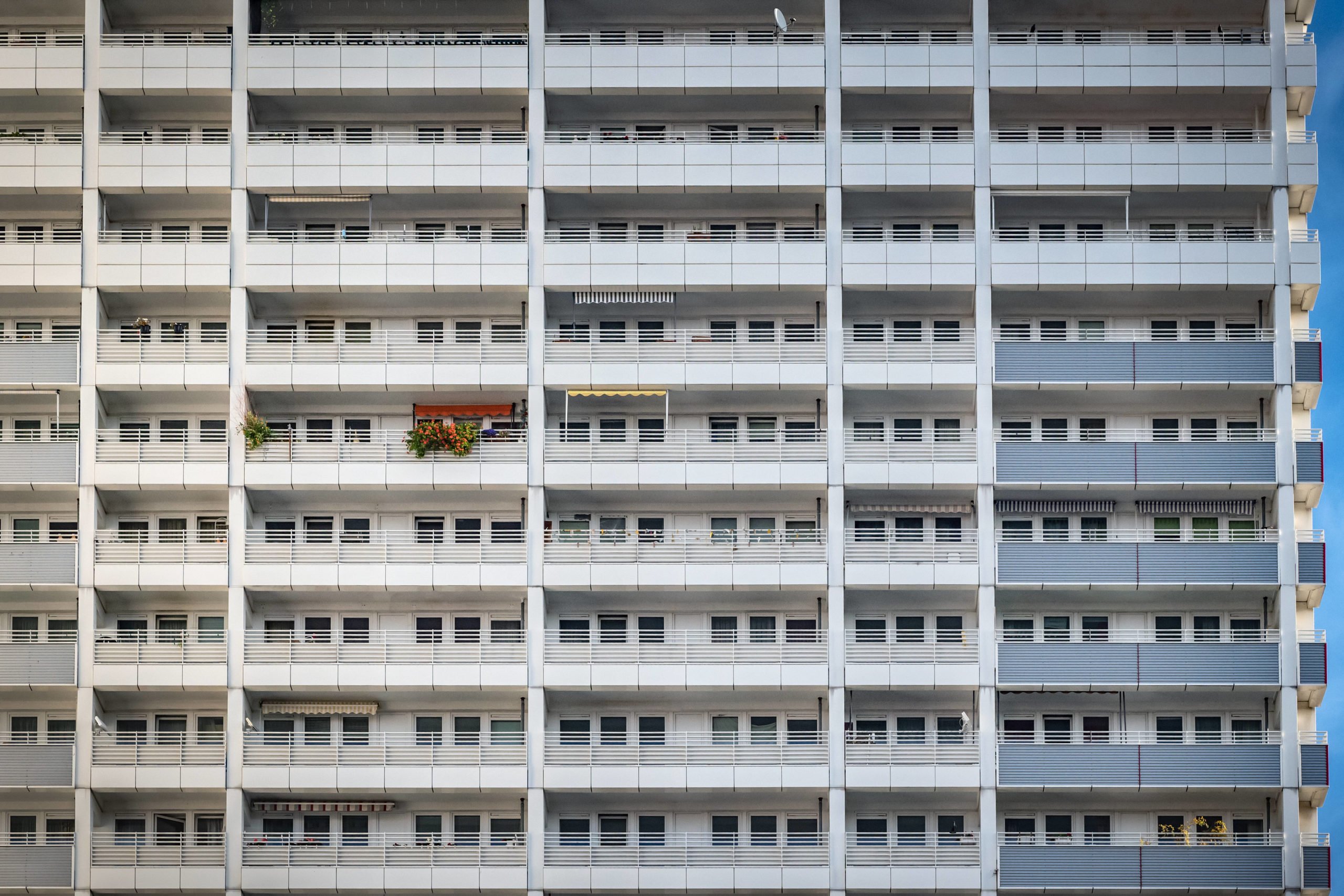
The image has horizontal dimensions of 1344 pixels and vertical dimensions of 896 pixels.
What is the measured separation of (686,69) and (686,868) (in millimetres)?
20466

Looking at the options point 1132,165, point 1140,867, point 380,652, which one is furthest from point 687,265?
point 1140,867

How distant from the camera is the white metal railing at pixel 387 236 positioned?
115 ft

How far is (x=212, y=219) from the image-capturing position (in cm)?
3662

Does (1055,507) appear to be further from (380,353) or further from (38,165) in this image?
(38,165)

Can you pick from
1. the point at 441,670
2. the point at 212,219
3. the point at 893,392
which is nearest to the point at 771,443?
the point at 893,392

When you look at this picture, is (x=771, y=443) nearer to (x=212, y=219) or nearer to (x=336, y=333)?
(x=336, y=333)

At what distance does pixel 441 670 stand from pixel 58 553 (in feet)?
34.0

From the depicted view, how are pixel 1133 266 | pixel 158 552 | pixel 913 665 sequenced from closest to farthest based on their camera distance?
pixel 913 665, pixel 158 552, pixel 1133 266

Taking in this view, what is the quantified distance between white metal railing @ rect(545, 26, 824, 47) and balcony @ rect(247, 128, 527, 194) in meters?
3.68

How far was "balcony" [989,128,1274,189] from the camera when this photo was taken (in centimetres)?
3472

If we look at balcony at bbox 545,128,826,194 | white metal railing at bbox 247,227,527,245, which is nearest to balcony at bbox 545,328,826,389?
white metal railing at bbox 247,227,527,245

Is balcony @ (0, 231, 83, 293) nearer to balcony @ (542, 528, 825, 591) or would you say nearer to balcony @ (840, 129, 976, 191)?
balcony @ (542, 528, 825, 591)

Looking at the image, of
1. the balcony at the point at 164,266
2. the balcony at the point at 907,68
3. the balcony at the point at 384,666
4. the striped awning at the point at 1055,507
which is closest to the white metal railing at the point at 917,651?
the striped awning at the point at 1055,507

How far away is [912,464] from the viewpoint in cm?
3400
